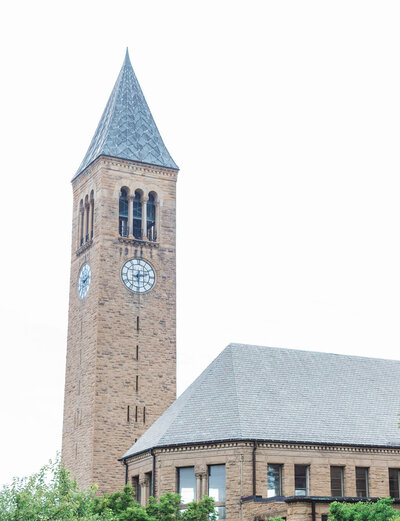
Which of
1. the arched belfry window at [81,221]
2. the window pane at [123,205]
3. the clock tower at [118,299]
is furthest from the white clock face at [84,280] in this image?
the window pane at [123,205]

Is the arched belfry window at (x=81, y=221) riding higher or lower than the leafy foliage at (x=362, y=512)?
higher

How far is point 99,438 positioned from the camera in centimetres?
5991

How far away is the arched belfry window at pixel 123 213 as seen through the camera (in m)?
66.0

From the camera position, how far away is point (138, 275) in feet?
214

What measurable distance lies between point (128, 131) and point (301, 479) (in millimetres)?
30346

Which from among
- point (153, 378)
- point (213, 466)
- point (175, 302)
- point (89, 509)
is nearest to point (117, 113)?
point (175, 302)

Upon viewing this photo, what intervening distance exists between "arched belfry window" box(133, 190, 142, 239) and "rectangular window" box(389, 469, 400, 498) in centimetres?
2413

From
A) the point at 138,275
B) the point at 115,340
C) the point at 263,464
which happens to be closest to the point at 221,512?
the point at 263,464

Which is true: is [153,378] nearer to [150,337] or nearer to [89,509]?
[150,337]

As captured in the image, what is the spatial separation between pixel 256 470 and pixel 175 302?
20249 mm

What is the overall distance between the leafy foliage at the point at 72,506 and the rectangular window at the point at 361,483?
27.2 feet

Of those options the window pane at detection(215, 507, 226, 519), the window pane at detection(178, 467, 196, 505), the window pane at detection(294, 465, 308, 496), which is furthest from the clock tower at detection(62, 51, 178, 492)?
the window pane at detection(294, 465, 308, 496)

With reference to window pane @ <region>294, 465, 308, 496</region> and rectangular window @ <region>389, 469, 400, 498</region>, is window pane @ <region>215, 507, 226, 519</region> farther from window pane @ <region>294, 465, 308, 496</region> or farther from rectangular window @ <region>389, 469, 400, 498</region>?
rectangular window @ <region>389, 469, 400, 498</region>

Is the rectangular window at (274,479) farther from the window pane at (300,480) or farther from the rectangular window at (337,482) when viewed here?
the rectangular window at (337,482)
